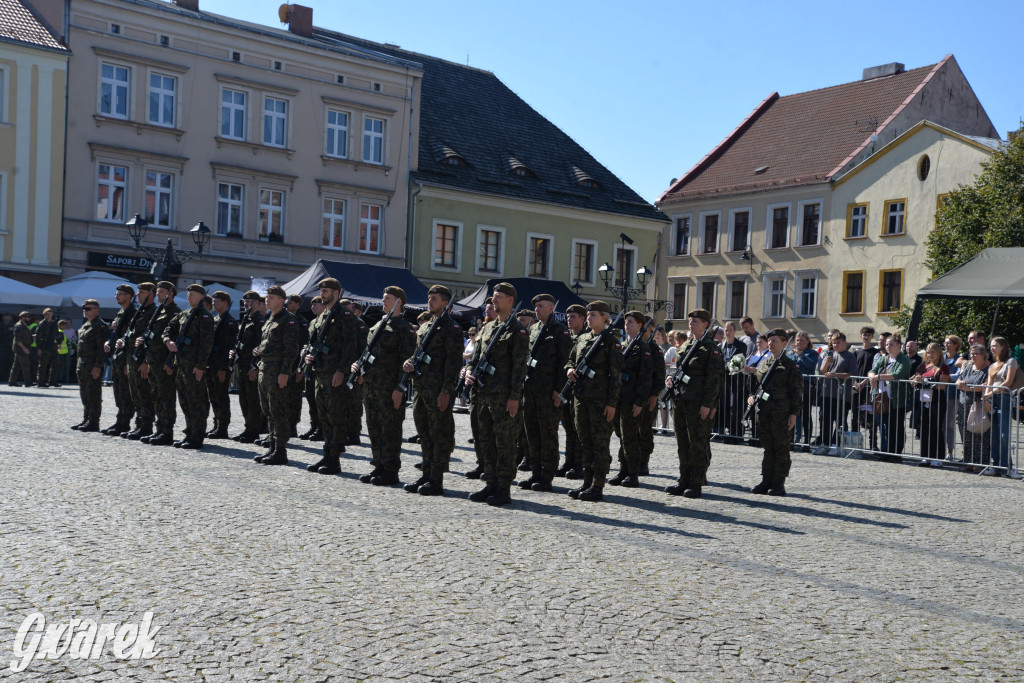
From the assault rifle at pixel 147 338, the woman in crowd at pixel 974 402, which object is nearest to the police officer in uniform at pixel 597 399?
the assault rifle at pixel 147 338

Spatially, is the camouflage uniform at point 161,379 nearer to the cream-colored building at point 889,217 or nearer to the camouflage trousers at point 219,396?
the camouflage trousers at point 219,396

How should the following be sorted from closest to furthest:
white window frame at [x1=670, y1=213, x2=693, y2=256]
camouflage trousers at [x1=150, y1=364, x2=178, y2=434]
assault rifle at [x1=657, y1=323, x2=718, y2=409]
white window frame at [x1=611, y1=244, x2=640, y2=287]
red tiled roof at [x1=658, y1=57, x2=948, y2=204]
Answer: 1. assault rifle at [x1=657, y1=323, x2=718, y2=409]
2. camouflage trousers at [x1=150, y1=364, x2=178, y2=434]
3. white window frame at [x1=611, y1=244, x2=640, y2=287]
4. red tiled roof at [x1=658, y1=57, x2=948, y2=204]
5. white window frame at [x1=670, y1=213, x2=693, y2=256]

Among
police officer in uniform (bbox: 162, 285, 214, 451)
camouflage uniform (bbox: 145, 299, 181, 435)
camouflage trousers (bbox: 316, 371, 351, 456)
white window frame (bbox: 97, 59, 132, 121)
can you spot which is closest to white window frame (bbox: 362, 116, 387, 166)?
white window frame (bbox: 97, 59, 132, 121)

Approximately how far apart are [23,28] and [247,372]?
22.7 m

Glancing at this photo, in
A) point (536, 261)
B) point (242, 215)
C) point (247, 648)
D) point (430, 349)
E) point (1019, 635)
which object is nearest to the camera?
point (247, 648)

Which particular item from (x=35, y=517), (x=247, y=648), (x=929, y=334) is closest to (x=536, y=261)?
(x=929, y=334)

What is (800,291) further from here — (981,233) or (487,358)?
(487,358)

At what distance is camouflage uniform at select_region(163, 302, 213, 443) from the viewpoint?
44.9 feet

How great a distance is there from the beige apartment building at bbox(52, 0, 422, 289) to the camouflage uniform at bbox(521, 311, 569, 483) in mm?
24219

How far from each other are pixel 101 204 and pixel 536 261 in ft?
56.4

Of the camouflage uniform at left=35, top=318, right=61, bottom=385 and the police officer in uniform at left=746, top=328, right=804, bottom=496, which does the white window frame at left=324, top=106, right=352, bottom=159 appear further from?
the police officer in uniform at left=746, top=328, right=804, bottom=496

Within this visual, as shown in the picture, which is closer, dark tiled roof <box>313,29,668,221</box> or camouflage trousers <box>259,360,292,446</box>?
camouflage trousers <box>259,360,292,446</box>

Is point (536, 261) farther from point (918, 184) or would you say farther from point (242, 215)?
point (918, 184)

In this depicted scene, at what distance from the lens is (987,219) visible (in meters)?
34.9
